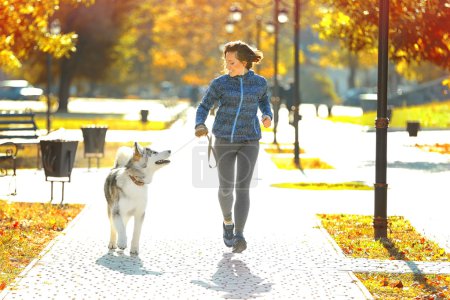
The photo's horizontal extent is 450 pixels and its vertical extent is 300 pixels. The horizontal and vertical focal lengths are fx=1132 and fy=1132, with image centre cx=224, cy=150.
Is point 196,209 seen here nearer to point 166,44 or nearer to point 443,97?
point 443,97

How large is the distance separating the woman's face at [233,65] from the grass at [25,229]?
2521 millimetres

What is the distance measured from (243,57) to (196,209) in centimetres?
438

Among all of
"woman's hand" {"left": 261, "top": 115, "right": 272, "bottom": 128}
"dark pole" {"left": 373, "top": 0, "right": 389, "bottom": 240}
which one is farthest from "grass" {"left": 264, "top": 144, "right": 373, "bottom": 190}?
"woman's hand" {"left": 261, "top": 115, "right": 272, "bottom": 128}

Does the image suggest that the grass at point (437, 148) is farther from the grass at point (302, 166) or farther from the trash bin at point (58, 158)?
the trash bin at point (58, 158)

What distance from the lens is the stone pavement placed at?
883cm

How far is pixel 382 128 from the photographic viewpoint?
466 inches

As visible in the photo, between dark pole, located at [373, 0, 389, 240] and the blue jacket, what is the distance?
1684mm

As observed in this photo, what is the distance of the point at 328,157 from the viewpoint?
26.3 m

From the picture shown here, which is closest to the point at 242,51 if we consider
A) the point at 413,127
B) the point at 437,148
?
the point at 437,148

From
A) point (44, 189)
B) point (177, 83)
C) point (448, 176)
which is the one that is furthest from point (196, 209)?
point (177, 83)

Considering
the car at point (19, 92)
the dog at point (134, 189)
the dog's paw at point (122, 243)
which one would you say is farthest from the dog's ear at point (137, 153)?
the car at point (19, 92)

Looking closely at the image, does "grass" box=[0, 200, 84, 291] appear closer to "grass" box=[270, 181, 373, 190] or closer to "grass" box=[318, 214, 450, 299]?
"grass" box=[318, 214, 450, 299]

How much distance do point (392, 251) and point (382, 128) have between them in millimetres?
1437

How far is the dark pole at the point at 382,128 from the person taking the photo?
11.8m
